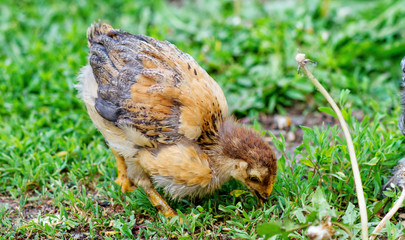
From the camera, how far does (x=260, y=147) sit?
12.3 ft

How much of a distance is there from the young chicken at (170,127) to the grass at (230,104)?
0.27m

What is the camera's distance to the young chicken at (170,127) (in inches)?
146

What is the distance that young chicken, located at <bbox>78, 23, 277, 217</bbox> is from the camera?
3.71 m

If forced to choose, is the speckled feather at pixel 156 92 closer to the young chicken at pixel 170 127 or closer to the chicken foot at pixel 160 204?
the young chicken at pixel 170 127

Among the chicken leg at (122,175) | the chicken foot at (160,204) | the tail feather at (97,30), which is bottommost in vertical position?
the chicken foot at (160,204)

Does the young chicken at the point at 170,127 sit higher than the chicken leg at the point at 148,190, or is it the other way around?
the young chicken at the point at 170,127

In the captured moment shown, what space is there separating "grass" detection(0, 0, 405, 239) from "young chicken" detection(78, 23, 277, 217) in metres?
0.27

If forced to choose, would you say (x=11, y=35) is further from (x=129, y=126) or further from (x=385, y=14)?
(x=385, y=14)

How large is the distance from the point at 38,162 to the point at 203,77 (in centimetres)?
189

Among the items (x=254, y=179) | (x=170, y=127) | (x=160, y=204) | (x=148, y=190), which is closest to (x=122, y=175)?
(x=148, y=190)

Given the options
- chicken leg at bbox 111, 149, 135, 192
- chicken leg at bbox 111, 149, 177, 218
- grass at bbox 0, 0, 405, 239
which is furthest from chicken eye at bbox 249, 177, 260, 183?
chicken leg at bbox 111, 149, 135, 192

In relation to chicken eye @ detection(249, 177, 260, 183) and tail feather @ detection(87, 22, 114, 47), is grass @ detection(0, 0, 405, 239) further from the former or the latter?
tail feather @ detection(87, 22, 114, 47)

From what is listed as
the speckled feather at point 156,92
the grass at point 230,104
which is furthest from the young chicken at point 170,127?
the grass at point 230,104

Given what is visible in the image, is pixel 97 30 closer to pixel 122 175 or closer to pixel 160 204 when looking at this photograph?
pixel 122 175
